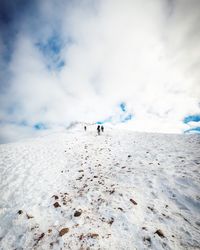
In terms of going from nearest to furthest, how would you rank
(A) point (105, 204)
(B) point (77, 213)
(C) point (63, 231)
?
(C) point (63, 231)
(B) point (77, 213)
(A) point (105, 204)

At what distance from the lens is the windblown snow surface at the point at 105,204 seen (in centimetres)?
425

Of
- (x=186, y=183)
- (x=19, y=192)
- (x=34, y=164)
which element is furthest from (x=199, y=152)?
(x=34, y=164)

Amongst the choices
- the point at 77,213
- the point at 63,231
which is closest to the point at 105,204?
the point at 77,213

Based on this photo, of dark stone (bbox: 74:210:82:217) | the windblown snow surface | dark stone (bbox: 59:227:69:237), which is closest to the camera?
the windblown snow surface

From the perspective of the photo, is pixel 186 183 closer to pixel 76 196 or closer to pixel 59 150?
pixel 76 196

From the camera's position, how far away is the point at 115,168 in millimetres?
9281

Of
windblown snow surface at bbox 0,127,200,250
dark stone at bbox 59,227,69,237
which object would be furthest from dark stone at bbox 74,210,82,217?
dark stone at bbox 59,227,69,237

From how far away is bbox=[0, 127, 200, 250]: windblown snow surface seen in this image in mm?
4246

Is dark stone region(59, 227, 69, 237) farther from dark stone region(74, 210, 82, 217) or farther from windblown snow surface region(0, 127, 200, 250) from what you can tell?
dark stone region(74, 210, 82, 217)

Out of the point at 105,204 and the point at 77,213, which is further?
the point at 105,204

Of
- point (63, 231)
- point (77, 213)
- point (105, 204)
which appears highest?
point (105, 204)

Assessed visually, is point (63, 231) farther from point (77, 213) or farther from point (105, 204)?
point (105, 204)

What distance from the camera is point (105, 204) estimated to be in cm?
575

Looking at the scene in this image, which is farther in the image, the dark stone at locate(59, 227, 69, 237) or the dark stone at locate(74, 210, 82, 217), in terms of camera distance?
the dark stone at locate(74, 210, 82, 217)
